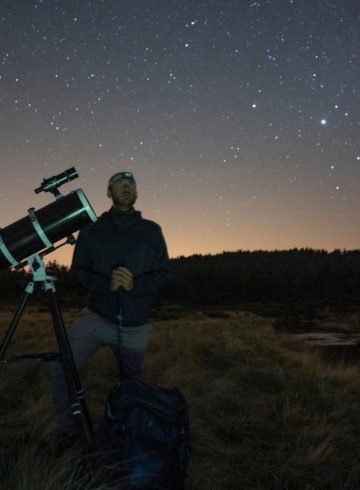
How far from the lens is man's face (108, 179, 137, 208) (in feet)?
13.4

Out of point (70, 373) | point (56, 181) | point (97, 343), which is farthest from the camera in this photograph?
point (97, 343)

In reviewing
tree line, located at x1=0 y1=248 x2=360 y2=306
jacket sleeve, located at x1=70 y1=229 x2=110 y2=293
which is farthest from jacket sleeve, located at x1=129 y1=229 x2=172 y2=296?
tree line, located at x1=0 y1=248 x2=360 y2=306

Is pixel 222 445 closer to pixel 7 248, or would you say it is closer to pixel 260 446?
pixel 260 446

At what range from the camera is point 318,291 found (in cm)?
7406

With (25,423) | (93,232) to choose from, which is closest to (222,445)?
(25,423)

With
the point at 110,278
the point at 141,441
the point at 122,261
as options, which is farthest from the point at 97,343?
the point at 141,441

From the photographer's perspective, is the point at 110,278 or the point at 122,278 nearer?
the point at 122,278

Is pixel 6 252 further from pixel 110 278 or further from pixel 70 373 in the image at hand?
pixel 70 373

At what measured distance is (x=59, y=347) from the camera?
3.34 metres

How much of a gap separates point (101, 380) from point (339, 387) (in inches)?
125

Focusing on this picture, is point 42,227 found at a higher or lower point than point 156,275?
higher

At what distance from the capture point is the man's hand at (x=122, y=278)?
352cm

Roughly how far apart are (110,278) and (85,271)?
30cm

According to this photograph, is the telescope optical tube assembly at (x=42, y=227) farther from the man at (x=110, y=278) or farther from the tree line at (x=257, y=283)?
the tree line at (x=257, y=283)
